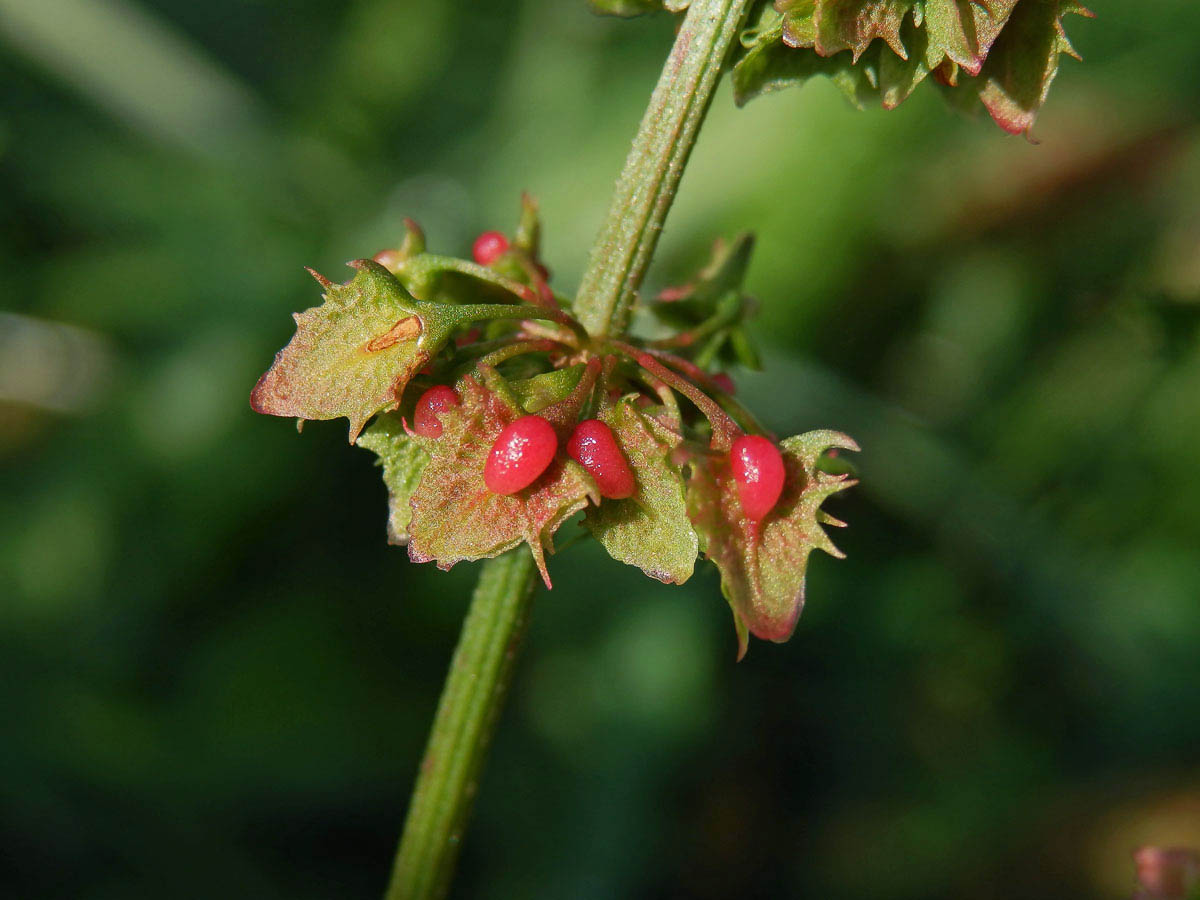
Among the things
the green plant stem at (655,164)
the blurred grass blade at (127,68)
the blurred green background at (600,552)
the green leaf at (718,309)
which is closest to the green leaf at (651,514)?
the green plant stem at (655,164)

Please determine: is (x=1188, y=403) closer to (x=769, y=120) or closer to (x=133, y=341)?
(x=769, y=120)

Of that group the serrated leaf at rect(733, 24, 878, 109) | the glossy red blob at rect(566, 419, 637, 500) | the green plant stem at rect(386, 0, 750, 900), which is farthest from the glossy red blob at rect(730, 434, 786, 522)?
the serrated leaf at rect(733, 24, 878, 109)

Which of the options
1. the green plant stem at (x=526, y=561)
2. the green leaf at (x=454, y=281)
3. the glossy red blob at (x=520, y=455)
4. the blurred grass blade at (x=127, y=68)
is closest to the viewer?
the glossy red blob at (x=520, y=455)

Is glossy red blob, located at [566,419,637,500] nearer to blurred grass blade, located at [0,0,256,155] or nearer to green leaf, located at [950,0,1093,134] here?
green leaf, located at [950,0,1093,134]

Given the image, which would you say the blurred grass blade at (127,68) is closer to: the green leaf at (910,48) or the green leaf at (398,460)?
the green leaf at (398,460)

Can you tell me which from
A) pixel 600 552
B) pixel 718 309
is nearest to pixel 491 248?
pixel 718 309

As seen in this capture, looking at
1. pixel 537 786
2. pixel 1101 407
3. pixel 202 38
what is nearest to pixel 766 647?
pixel 537 786

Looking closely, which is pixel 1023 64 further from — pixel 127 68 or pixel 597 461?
pixel 127 68
